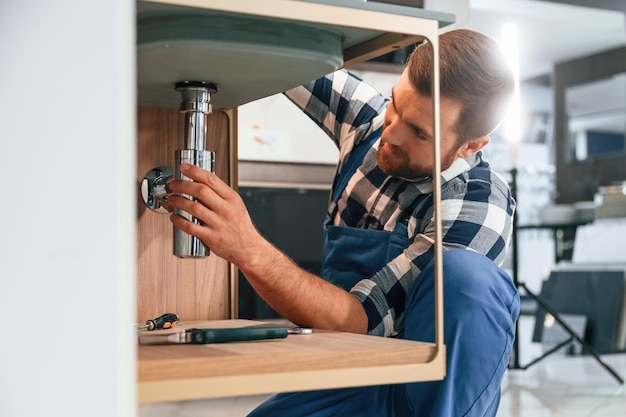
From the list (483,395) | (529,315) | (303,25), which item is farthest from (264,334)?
(529,315)

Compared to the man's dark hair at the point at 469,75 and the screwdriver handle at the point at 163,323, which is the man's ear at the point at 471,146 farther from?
the screwdriver handle at the point at 163,323

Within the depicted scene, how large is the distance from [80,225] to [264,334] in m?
0.35

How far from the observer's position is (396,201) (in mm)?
1356

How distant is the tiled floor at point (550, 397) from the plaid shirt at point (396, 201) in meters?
1.57

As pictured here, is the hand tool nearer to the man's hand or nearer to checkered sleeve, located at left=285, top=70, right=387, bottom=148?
the man's hand

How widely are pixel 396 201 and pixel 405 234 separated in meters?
0.08

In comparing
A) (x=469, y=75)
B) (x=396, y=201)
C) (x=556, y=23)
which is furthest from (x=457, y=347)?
(x=556, y=23)

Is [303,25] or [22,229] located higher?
[303,25]

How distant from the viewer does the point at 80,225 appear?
470mm

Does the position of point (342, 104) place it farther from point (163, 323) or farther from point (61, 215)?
point (61, 215)

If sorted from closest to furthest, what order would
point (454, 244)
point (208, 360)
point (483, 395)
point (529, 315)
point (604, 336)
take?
point (208, 360) < point (483, 395) < point (454, 244) < point (604, 336) < point (529, 315)

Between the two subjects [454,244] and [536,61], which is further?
[536,61]

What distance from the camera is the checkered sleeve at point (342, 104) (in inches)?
56.4

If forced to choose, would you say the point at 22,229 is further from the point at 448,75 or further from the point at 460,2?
the point at 460,2
